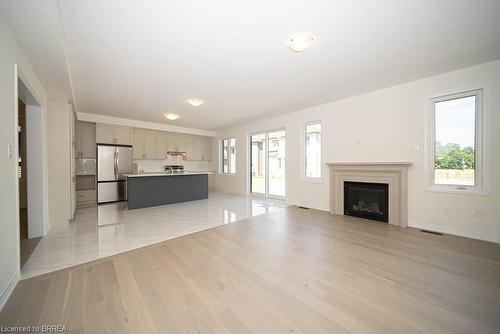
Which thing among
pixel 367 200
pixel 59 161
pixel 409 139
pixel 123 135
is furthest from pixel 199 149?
pixel 409 139

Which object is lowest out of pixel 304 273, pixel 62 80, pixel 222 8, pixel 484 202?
pixel 304 273

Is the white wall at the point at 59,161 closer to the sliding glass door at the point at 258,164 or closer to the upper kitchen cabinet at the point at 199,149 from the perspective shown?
the upper kitchen cabinet at the point at 199,149

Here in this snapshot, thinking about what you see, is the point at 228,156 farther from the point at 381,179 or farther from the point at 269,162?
the point at 381,179

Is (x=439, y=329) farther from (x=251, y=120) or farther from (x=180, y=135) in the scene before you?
(x=180, y=135)

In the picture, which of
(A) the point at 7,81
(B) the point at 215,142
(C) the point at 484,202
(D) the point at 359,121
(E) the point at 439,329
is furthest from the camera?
(B) the point at 215,142

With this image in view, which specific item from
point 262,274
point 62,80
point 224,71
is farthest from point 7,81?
point 262,274

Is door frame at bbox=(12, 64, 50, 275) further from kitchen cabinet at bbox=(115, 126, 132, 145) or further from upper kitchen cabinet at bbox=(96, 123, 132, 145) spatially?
kitchen cabinet at bbox=(115, 126, 132, 145)

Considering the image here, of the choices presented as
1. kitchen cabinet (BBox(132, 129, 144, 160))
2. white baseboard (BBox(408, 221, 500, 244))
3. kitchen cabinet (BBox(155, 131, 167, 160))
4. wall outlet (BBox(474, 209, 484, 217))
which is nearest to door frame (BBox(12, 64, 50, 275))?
kitchen cabinet (BBox(132, 129, 144, 160))

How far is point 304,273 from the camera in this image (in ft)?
6.68

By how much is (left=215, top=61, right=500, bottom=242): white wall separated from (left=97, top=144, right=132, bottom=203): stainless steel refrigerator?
5.27m

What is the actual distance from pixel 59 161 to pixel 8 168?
2.30 metres

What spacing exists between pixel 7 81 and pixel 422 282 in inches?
172

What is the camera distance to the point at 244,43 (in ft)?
7.59

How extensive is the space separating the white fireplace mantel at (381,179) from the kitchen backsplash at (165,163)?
18.7ft
